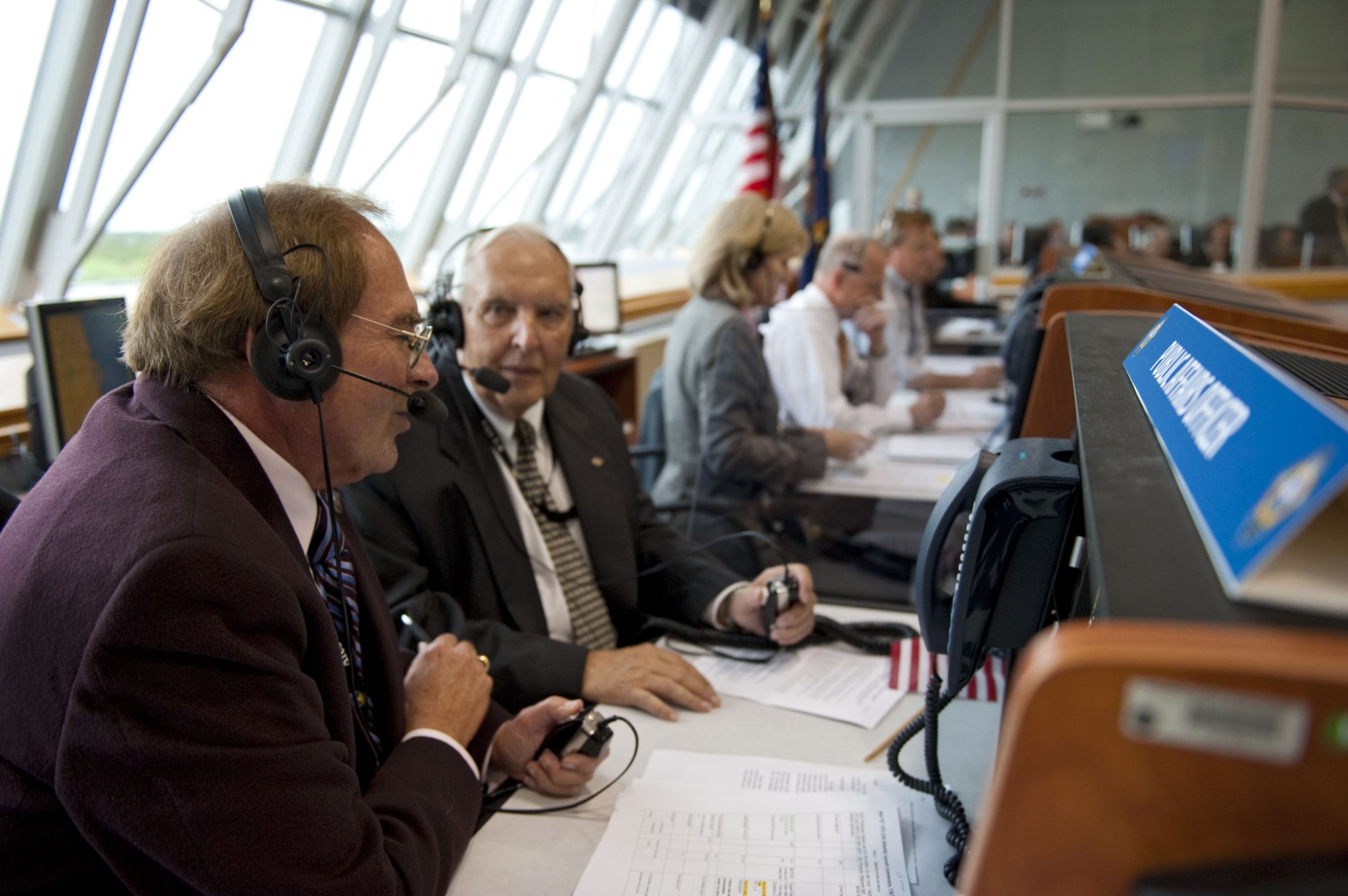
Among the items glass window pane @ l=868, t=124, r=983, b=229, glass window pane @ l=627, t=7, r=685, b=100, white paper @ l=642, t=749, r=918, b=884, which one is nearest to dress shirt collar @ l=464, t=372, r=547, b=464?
white paper @ l=642, t=749, r=918, b=884

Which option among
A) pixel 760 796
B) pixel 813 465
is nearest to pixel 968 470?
pixel 760 796

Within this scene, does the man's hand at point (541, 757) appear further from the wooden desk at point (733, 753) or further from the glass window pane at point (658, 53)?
the glass window pane at point (658, 53)

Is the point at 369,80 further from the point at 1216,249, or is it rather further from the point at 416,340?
the point at 1216,249

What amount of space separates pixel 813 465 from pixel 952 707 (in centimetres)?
129

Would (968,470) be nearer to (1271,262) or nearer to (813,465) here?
(813,465)

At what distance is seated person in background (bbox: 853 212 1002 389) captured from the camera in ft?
13.9

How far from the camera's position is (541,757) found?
113cm

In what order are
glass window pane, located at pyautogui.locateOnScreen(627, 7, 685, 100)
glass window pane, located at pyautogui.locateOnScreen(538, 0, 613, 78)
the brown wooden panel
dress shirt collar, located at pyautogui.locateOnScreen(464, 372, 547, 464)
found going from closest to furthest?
the brown wooden panel < dress shirt collar, located at pyautogui.locateOnScreen(464, 372, 547, 464) < glass window pane, located at pyautogui.locateOnScreen(538, 0, 613, 78) < glass window pane, located at pyautogui.locateOnScreen(627, 7, 685, 100)

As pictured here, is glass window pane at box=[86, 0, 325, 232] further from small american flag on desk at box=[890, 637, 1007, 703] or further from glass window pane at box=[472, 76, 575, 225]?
small american flag on desk at box=[890, 637, 1007, 703]

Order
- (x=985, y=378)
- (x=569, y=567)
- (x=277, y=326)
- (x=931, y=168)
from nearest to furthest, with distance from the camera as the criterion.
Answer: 1. (x=277, y=326)
2. (x=569, y=567)
3. (x=985, y=378)
4. (x=931, y=168)

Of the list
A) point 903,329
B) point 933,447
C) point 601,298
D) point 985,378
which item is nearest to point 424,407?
point 933,447

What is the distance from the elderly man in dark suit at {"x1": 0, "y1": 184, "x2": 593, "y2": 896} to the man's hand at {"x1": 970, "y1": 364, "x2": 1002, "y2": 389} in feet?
10.8

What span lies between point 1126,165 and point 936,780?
31.3 feet

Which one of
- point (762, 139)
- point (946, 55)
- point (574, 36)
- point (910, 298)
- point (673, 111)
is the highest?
point (946, 55)
